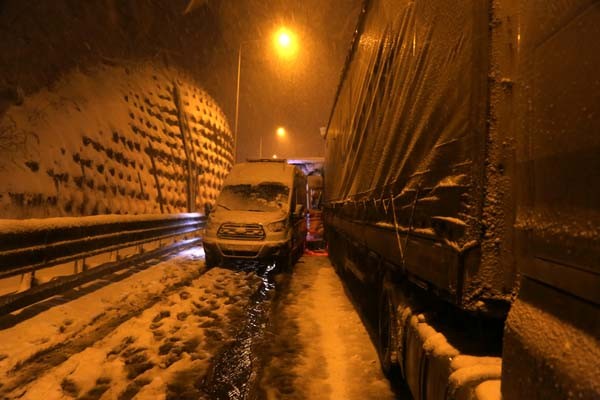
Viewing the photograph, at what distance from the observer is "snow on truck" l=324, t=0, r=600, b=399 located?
1.22 meters

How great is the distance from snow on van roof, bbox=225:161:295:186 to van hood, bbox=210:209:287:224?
124 centimetres

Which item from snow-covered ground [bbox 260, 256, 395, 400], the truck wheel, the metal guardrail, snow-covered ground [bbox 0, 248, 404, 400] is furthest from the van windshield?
the truck wheel

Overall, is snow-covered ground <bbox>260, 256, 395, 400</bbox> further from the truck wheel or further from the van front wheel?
the van front wheel

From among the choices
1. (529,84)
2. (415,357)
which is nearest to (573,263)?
(529,84)

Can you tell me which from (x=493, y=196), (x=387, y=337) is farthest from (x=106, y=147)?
(x=493, y=196)

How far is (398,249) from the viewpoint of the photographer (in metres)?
3.44

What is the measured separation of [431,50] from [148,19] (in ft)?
62.4

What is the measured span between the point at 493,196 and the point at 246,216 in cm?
806

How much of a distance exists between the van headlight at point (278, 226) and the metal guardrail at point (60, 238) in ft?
10.8

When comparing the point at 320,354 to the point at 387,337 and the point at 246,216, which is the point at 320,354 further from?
the point at 246,216

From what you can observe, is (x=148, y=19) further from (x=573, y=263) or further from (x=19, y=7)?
(x=573, y=263)

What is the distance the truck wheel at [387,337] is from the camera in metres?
3.65

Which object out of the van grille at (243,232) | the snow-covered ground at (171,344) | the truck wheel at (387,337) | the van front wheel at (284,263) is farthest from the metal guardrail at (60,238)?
the truck wheel at (387,337)

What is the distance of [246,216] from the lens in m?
9.66
